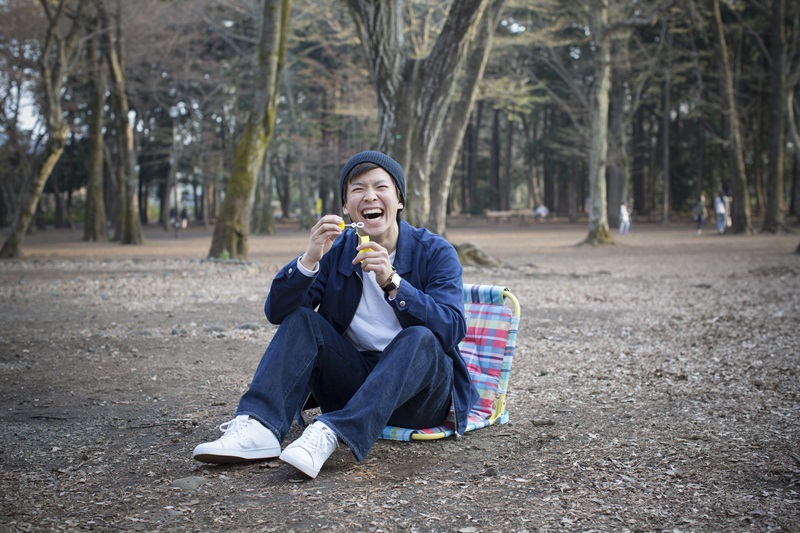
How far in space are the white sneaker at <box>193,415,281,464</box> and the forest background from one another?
34.5 feet

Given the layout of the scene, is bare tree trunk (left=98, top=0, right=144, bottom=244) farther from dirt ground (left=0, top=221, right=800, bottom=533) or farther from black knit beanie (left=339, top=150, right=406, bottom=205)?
black knit beanie (left=339, top=150, right=406, bottom=205)

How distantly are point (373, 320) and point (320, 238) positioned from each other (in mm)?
497

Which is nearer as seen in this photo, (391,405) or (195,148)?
(391,405)

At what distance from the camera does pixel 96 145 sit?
25.4 meters

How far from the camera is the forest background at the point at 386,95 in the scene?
1497 cm

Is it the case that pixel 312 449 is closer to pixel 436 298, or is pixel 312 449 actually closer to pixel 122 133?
pixel 436 298

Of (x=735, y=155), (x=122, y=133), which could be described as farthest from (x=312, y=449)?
(x=735, y=155)

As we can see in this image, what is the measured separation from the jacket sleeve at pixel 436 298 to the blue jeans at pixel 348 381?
6cm

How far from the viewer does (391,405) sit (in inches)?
129

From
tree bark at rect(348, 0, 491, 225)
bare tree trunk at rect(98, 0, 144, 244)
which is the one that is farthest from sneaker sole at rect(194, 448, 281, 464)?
bare tree trunk at rect(98, 0, 144, 244)

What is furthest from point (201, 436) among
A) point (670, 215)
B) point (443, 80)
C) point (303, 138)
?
point (670, 215)

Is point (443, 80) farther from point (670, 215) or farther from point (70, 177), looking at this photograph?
point (70, 177)

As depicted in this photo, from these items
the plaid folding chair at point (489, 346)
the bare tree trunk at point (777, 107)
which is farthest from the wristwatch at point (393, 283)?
the bare tree trunk at point (777, 107)

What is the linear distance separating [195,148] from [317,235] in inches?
1434
